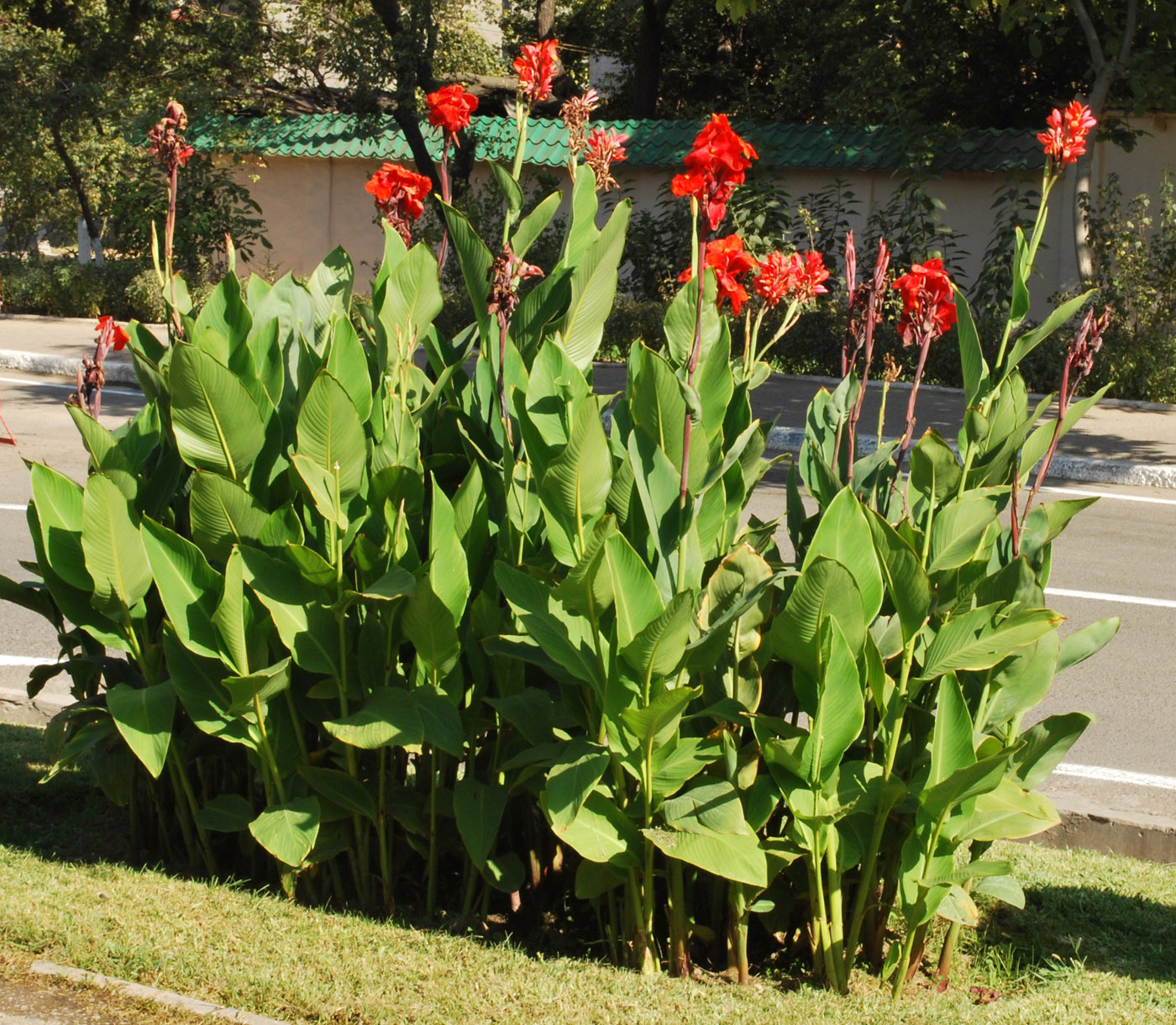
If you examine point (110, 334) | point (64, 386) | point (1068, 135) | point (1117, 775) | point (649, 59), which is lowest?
point (64, 386)

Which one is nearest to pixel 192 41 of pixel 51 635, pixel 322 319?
pixel 51 635

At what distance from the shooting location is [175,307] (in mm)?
3311

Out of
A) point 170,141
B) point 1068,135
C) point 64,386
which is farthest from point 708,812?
point 64,386

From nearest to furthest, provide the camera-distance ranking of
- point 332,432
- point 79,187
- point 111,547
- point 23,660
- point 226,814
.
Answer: point 332,432
point 111,547
point 226,814
point 23,660
point 79,187

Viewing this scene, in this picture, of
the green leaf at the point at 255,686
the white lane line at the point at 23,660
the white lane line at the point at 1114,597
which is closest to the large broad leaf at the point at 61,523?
the green leaf at the point at 255,686

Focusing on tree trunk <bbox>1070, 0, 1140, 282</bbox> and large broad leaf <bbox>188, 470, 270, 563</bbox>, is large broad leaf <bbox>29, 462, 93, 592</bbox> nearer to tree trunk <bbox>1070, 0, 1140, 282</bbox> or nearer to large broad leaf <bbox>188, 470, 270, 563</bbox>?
large broad leaf <bbox>188, 470, 270, 563</bbox>

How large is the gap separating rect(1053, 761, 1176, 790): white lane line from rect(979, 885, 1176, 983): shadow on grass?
131 centimetres

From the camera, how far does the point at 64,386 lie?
14023mm

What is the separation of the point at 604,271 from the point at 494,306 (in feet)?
1.21

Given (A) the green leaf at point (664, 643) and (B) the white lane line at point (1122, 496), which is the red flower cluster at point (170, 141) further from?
(B) the white lane line at point (1122, 496)

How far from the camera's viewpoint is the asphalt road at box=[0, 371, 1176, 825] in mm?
4609

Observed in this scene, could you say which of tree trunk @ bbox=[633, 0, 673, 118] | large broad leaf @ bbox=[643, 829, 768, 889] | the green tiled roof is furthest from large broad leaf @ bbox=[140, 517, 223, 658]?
tree trunk @ bbox=[633, 0, 673, 118]

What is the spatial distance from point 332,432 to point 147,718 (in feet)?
2.63

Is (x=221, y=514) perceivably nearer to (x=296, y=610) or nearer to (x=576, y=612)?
(x=296, y=610)
